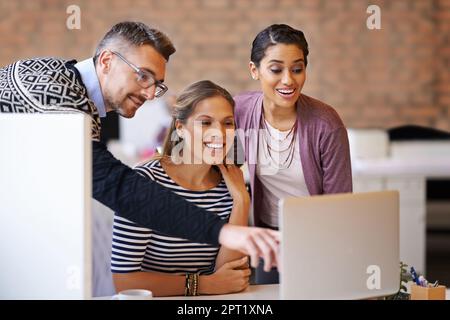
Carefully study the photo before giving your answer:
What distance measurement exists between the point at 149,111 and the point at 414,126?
1598 mm

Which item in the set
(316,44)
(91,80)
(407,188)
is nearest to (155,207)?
(91,80)

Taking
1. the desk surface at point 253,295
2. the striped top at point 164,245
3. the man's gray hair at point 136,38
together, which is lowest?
the desk surface at point 253,295

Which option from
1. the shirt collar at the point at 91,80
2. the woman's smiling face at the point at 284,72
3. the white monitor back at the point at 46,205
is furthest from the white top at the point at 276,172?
the white monitor back at the point at 46,205

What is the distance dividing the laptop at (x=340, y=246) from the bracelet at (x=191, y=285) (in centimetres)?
44

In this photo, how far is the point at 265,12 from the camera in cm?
495

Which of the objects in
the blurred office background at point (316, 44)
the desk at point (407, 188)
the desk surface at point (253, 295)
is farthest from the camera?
the blurred office background at point (316, 44)

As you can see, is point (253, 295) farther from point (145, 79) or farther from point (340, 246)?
point (145, 79)

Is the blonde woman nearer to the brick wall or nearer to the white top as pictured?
the white top

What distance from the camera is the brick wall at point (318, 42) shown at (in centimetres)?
491

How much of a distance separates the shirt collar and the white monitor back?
43 cm

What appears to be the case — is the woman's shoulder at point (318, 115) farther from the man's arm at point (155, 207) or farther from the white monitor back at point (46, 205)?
the white monitor back at point (46, 205)

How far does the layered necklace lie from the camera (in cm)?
200
